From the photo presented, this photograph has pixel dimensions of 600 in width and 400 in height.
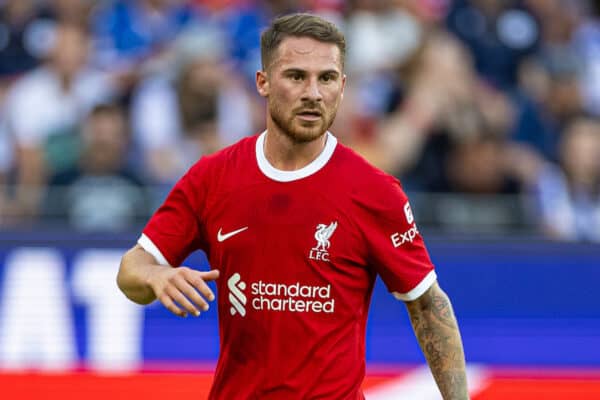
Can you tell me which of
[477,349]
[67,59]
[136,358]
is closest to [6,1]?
[67,59]

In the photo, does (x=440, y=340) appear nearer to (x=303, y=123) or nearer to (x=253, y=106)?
(x=303, y=123)

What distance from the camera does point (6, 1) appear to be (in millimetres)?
9352

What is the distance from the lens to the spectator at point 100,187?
801cm

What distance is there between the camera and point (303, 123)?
3.54 m

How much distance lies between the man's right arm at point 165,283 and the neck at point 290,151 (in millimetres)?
531

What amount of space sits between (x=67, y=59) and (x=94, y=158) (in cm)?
106

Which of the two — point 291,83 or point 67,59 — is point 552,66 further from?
point 291,83

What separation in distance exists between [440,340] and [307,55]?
106 centimetres

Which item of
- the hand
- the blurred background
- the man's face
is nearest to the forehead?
the man's face

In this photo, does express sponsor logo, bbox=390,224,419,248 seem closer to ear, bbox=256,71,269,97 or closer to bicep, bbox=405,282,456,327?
bicep, bbox=405,282,456,327

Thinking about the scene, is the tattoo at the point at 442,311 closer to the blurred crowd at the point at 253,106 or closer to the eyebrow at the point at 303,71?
the eyebrow at the point at 303,71

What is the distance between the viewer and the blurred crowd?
27.1ft

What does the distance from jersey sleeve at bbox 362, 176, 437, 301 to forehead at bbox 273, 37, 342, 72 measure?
0.45 m

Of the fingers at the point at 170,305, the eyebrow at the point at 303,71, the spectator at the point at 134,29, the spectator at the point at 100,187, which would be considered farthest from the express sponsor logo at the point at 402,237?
the spectator at the point at 134,29
